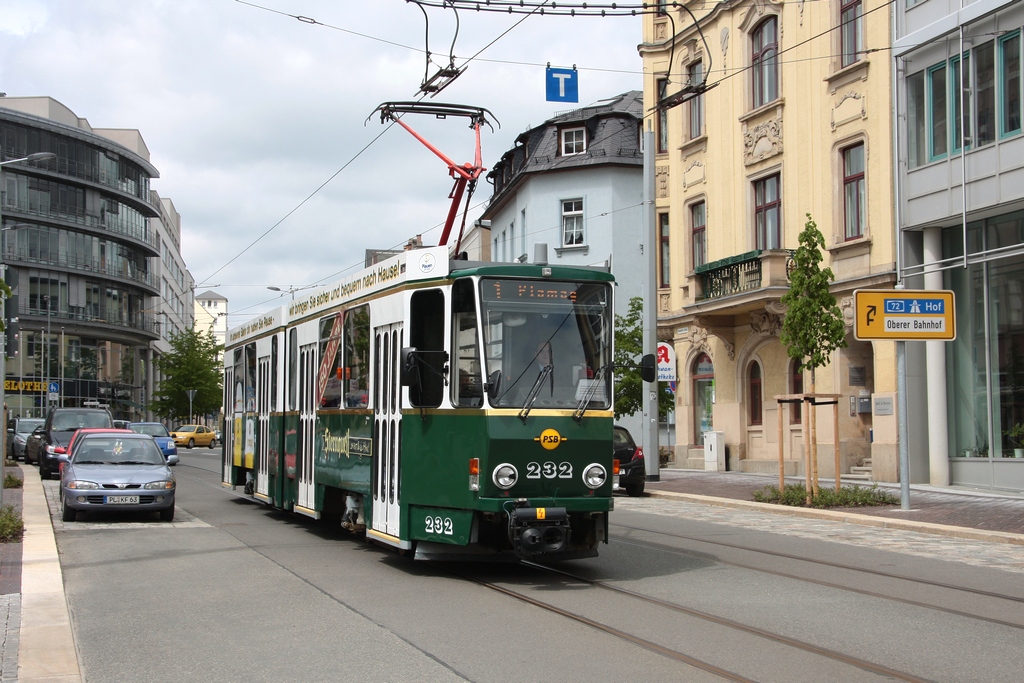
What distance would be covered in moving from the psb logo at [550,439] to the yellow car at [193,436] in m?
58.1

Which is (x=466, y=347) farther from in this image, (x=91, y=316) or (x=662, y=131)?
(x=91, y=316)

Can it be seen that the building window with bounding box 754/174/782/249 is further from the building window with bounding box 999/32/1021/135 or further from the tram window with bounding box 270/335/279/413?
the tram window with bounding box 270/335/279/413

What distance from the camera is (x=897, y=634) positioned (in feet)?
27.1

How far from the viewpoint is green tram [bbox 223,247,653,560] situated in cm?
1062

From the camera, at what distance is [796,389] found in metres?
29.2

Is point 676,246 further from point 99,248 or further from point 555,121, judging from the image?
point 99,248

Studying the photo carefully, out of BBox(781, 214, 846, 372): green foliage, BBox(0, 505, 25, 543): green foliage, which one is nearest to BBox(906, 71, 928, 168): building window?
BBox(781, 214, 846, 372): green foliage

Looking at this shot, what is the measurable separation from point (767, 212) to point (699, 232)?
3.79 m

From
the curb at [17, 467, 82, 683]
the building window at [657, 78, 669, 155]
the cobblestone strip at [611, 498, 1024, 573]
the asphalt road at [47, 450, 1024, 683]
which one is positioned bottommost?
the cobblestone strip at [611, 498, 1024, 573]

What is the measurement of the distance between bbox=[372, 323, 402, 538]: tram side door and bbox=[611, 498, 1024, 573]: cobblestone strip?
6459 millimetres

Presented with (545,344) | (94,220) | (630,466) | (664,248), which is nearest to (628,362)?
(664,248)

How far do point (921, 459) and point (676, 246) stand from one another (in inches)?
497

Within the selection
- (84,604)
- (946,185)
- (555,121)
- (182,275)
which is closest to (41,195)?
(555,121)

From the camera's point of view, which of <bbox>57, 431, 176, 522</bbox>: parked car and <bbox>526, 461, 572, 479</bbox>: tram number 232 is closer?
<bbox>526, 461, 572, 479</bbox>: tram number 232
